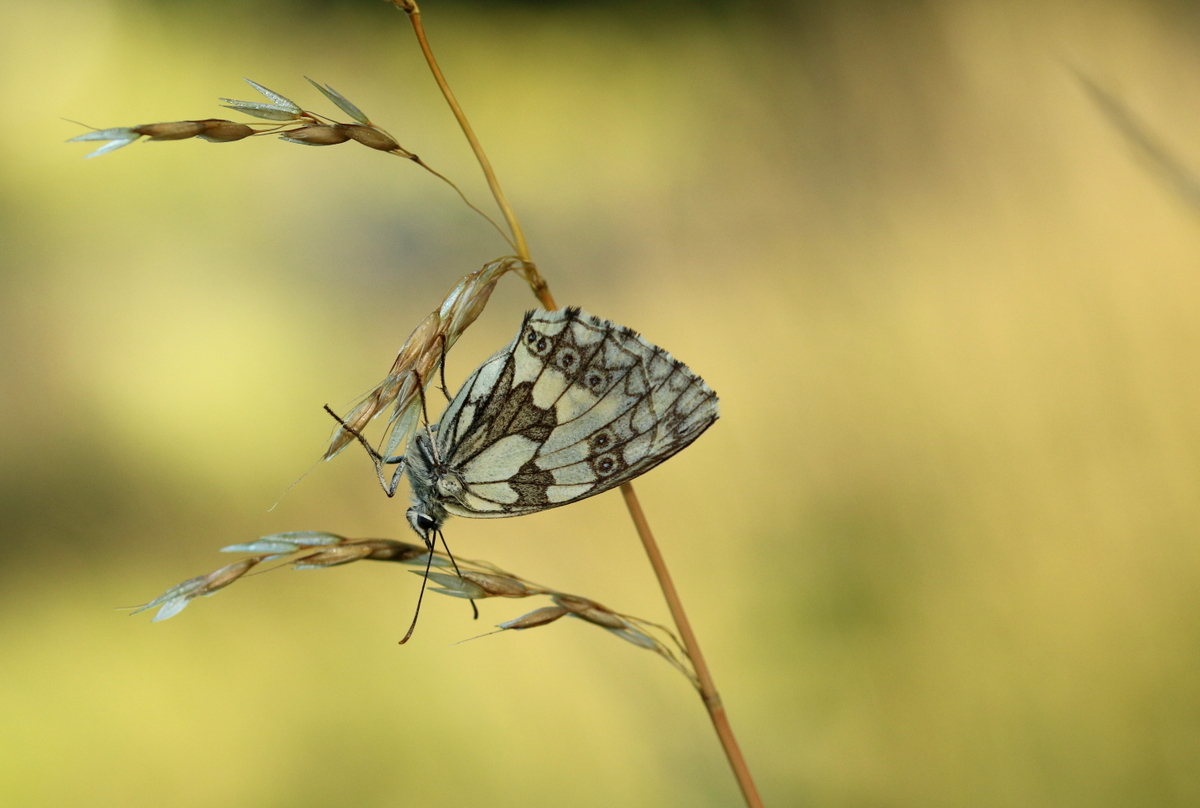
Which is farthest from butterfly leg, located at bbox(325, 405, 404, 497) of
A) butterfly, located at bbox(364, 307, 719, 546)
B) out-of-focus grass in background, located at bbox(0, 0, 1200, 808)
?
out-of-focus grass in background, located at bbox(0, 0, 1200, 808)

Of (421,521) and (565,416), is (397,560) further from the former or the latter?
(565,416)

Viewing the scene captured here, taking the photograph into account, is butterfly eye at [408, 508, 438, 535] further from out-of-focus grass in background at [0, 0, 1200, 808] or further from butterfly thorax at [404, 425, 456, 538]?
out-of-focus grass in background at [0, 0, 1200, 808]

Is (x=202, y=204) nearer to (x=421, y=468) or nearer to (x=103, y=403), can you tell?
(x=103, y=403)

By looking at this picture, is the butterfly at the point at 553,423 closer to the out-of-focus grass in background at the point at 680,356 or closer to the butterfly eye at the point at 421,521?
the butterfly eye at the point at 421,521

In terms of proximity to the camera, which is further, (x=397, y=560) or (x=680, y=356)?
(x=680, y=356)

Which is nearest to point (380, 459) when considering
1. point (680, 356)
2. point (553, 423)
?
point (553, 423)

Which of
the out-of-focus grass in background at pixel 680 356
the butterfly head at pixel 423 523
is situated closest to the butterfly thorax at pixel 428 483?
the butterfly head at pixel 423 523

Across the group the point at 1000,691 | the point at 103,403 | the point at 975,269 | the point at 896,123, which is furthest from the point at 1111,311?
the point at 103,403
